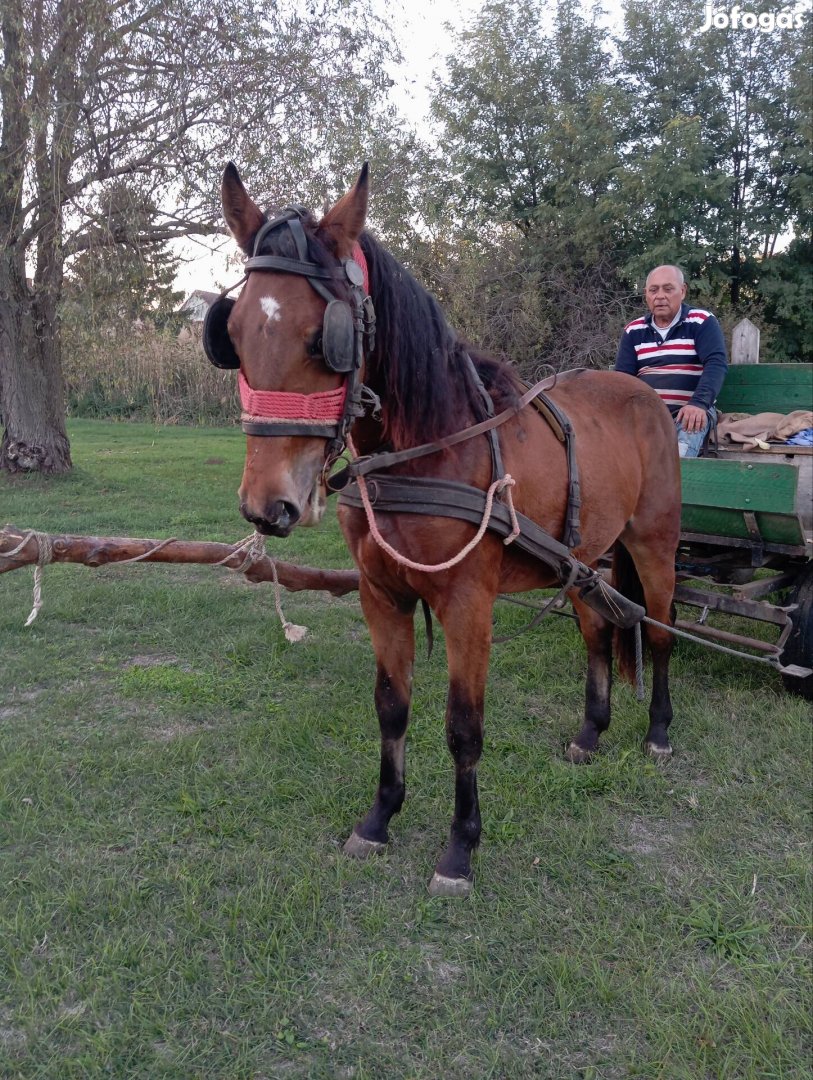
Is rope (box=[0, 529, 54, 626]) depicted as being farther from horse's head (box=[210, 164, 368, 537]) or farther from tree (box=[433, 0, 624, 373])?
tree (box=[433, 0, 624, 373])

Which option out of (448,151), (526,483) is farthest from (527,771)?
(448,151)

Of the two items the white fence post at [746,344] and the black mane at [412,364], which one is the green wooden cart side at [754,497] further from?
the black mane at [412,364]

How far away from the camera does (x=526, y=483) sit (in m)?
2.78

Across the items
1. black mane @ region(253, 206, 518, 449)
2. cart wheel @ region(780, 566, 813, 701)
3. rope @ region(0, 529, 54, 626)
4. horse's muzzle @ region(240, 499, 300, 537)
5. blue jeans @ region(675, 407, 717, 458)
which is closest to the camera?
horse's muzzle @ region(240, 499, 300, 537)

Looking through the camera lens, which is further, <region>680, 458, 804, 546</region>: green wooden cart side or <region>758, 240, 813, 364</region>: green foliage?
<region>758, 240, 813, 364</region>: green foliage

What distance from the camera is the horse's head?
1972mm

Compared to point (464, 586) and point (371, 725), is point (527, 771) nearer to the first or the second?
point (371, 725)

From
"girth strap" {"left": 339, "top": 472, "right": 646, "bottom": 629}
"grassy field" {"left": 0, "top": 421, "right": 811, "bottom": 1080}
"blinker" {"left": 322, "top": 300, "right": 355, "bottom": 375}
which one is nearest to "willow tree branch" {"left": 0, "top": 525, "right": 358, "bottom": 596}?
"grassy field" {"left": 0, "top": 421, "right": 811, "bottom": 1080}

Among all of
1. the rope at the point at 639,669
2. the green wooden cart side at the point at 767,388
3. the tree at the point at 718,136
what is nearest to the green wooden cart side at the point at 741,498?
the rope at the point at 639,669

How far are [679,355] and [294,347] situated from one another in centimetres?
314

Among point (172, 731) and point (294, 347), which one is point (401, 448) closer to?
point (294, 347)

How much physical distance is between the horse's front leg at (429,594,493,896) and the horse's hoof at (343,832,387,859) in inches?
9.8

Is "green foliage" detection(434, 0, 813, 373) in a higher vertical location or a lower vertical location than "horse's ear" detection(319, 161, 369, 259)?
higher

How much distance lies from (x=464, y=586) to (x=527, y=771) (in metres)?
1.28
